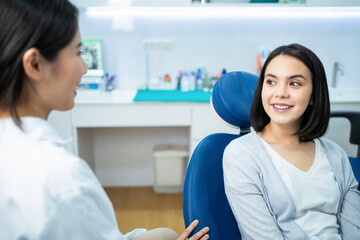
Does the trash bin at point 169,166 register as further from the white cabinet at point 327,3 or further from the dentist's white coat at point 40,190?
the dentist's white coat at point 40,190

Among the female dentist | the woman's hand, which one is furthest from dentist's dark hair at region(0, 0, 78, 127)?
the woman's hand

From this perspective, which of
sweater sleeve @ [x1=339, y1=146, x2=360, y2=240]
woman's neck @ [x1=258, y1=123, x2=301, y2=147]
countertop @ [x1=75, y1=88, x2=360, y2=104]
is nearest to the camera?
sweater sleeve @ [x1=339, y1=146, x2=360, y2=240]

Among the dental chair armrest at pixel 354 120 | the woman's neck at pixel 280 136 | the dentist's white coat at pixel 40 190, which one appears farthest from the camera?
the dental chair armrest at pixel 354 120

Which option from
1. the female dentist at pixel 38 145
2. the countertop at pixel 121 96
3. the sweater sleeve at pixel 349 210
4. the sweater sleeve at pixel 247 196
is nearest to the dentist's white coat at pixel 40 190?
the female dentist at pixel 38 145

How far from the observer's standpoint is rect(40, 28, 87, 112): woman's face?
0.63 m

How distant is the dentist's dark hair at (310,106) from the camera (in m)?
1.04

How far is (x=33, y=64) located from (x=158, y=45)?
1994mm

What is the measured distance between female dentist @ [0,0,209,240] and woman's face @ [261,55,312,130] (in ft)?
2.21

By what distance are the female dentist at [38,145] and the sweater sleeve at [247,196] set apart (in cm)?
44

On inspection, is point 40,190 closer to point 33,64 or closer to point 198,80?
point 33,64

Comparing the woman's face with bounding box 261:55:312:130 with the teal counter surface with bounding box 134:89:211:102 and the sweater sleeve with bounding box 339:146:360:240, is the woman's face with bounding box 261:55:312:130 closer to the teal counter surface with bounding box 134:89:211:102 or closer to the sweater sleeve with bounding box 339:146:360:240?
the sweater sleeve with bounding box 339:146:360:240

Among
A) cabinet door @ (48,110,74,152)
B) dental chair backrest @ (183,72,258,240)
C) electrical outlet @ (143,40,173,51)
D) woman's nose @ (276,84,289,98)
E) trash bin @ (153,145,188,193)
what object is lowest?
trash bin @ (153,145,188,193)

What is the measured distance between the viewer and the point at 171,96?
7.18ft

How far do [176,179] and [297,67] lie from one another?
66.1 inches
